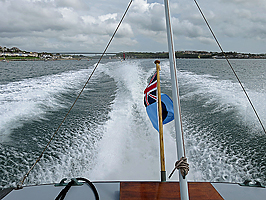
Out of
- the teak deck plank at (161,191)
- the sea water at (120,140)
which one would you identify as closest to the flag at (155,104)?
the sea water at (120,140)

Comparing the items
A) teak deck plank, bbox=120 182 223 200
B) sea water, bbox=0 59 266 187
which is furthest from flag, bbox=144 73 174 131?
teak deck plank, bbox=120 182 223 200

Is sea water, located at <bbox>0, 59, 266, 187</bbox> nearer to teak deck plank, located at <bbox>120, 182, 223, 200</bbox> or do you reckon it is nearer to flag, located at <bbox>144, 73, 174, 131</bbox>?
flag, located at <bbox>144, 73, 174, 131</bbox>

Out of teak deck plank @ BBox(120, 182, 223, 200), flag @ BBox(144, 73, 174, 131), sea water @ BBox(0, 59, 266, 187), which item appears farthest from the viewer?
sea water @ BBox(0, 59, 266, 187)

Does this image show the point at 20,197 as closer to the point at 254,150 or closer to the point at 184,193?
the point at 184,193

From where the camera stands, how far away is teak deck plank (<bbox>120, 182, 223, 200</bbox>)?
116 cm

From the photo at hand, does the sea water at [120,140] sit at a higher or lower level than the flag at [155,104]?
lower

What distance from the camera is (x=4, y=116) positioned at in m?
3.77

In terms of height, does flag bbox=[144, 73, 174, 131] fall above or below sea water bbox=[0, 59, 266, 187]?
above

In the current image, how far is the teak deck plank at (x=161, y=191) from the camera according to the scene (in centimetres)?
116

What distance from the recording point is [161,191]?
1.20 metres

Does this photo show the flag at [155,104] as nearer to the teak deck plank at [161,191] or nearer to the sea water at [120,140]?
the sea water at [120,140]

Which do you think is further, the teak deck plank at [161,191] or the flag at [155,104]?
the flag at [155,104]

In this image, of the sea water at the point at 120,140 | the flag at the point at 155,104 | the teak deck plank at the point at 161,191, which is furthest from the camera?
the sea water at the point at 120,140

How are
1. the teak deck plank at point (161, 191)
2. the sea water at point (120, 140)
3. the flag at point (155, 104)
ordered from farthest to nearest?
the sea water at point (120, 140), the flag at point (155, 104), the teak deck plank at point (161, 191)
